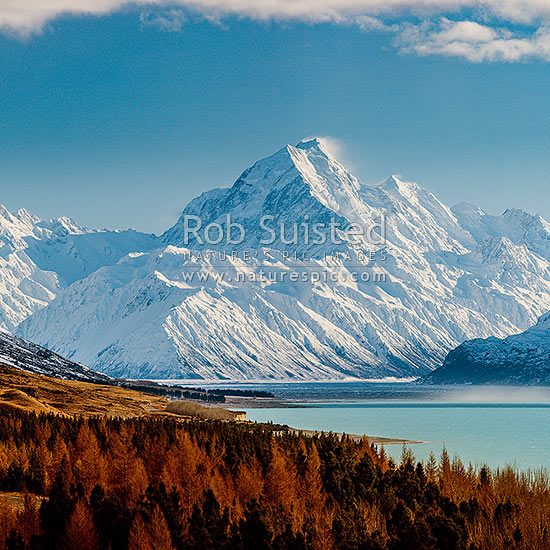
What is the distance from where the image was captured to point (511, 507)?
52.1 m

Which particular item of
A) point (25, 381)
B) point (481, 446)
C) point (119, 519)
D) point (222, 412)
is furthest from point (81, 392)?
point (119, 519)

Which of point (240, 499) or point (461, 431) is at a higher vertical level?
point (461, 431)

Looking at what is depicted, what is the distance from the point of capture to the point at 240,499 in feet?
182

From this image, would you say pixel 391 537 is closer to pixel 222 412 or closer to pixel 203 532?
pixel 203 532

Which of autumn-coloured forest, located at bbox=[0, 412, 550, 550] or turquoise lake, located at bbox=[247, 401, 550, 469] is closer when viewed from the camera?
autumn-coloured forest, located at bbox=[0, 412, 550, 550]

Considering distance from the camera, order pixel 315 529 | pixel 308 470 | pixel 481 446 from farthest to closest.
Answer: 1. pixel 481 446
2. pixel 308 470
3. pixel 315 529

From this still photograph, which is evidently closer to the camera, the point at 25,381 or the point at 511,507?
the point at 511,507

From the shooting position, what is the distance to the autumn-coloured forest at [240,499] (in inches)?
1740

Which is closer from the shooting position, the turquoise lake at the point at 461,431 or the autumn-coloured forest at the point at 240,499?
the autumn-coloured forest at the point at 240,499

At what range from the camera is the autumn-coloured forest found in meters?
44.2

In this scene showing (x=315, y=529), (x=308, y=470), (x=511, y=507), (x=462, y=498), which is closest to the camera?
(x=315, y=529)

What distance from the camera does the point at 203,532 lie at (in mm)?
43938

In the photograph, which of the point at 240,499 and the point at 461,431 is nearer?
the point at 240,499

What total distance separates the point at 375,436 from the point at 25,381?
55880 mm
